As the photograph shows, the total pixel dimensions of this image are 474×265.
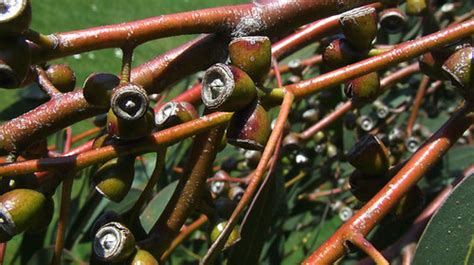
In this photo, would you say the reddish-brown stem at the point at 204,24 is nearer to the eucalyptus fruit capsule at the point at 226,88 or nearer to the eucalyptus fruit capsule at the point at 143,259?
the eucalyptus fruit capsule at the point at 226,88

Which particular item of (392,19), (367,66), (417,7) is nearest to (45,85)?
(367,66)

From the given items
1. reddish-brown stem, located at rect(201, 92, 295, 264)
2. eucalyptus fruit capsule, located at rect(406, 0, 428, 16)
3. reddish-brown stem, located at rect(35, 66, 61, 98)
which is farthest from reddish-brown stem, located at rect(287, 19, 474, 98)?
eucalyptus fruit capsule, located at rect(406, 0, 428, 16)

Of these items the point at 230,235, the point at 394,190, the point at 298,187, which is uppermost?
the point at 394,190

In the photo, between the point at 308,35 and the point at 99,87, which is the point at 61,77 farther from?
the point at 308,35

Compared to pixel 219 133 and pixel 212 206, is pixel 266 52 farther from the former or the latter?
pixel 212 206

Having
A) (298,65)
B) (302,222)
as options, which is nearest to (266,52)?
(298,65)

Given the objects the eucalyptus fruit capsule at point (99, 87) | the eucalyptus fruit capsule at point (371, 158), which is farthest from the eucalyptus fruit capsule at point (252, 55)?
the eucalyptus fruit capsule at point (371, 158)

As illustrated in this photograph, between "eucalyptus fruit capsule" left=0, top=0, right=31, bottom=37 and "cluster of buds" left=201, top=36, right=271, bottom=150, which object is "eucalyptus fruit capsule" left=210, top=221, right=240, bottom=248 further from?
"eucalyptus fruit capsule" left=0, top=0, right=31, bottom=37
